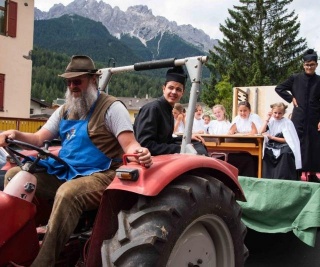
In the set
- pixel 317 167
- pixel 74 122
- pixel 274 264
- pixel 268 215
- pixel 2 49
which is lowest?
pixel 274 264

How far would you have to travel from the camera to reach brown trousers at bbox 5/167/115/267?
2470 mm

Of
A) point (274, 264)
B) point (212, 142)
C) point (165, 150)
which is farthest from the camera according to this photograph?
point (212, 142)

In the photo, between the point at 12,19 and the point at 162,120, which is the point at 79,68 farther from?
the point at 12,19

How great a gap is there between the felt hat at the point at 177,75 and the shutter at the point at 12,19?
56.8ft

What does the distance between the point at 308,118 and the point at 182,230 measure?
356 centimetres

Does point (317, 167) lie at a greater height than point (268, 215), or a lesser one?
greater

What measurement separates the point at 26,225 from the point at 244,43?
38.5 metres

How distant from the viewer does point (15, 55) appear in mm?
19828

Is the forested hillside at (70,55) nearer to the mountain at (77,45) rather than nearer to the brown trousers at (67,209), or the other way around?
the mountain at (77,45)

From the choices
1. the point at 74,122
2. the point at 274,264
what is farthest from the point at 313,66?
the point at 74,122

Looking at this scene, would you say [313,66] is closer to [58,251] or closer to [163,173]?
[163,173]

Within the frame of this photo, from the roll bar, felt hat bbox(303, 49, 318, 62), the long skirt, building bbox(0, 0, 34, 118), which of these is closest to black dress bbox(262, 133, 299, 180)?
the long skirt

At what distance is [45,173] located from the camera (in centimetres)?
304

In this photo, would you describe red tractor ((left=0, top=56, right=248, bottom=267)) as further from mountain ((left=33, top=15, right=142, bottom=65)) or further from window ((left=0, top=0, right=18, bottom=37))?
mountain ((left=33, top=15, right=142, bottom=65))
